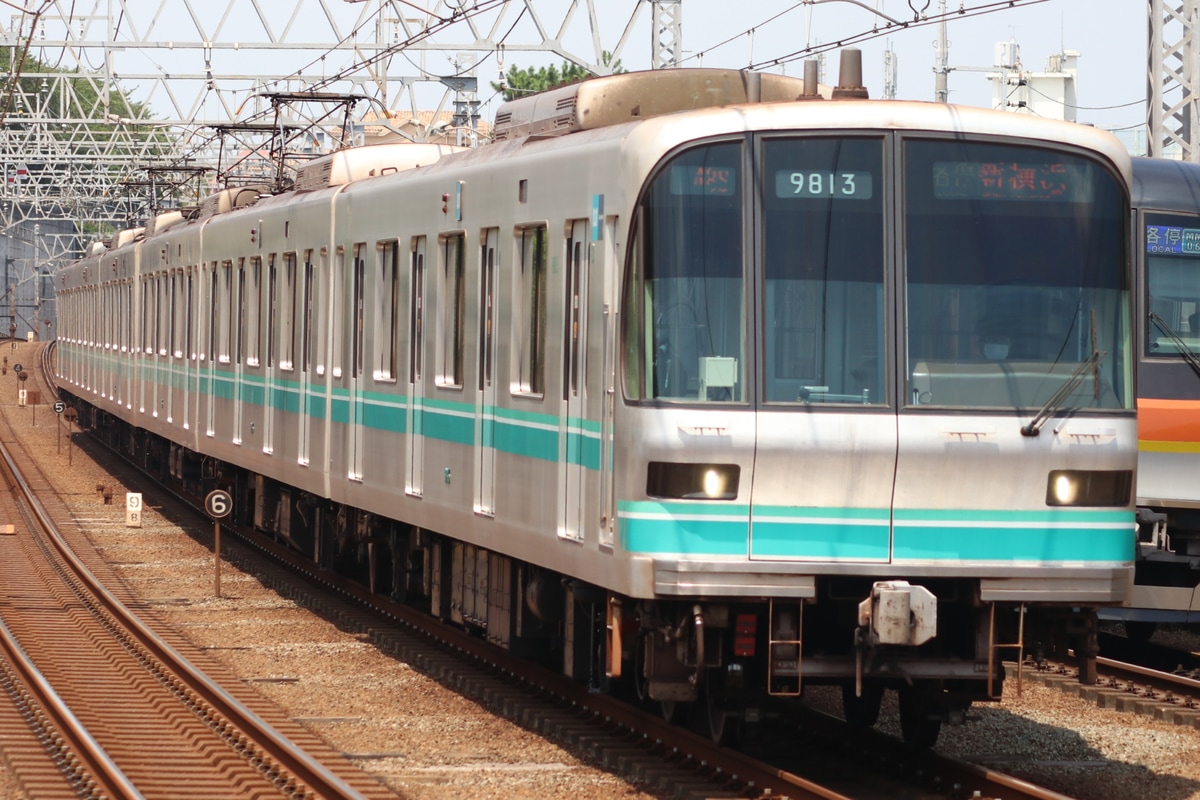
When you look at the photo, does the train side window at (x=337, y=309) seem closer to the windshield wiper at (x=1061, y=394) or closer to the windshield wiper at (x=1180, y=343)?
the windshield wiper at (x=1180, y=343)

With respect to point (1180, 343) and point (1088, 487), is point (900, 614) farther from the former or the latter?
point (1180, 343)

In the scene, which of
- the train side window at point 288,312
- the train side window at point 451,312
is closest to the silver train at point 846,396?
the train side window at point 451,312

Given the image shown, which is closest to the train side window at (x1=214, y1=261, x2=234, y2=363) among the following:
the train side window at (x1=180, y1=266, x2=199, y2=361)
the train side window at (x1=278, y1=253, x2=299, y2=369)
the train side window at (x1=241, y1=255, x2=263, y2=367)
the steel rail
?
the train side window at (x1=241, y1=255, x2=263, y2=367)

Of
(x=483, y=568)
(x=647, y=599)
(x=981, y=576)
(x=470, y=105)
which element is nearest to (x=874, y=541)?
(x=981, y=576)

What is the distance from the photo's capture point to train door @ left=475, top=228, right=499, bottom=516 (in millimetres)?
10422

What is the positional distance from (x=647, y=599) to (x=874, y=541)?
3.22ft

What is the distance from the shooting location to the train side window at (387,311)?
12.5 m

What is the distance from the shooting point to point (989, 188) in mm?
8195

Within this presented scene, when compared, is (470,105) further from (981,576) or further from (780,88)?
(981,576)

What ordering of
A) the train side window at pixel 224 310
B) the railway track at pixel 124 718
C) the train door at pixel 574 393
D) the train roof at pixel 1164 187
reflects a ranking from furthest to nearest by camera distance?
the train side window at pixel 224 310 → the train roof at pixel 1164 187 → the railway track at pixel 124 718 → the train door at pixel 574 393

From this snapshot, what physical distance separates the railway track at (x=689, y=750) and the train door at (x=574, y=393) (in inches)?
44.0

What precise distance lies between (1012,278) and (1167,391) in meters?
4.94

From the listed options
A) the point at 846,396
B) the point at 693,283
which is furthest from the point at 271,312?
the point at 846,396

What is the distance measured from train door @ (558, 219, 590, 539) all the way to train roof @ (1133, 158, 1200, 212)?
5.25 meters
